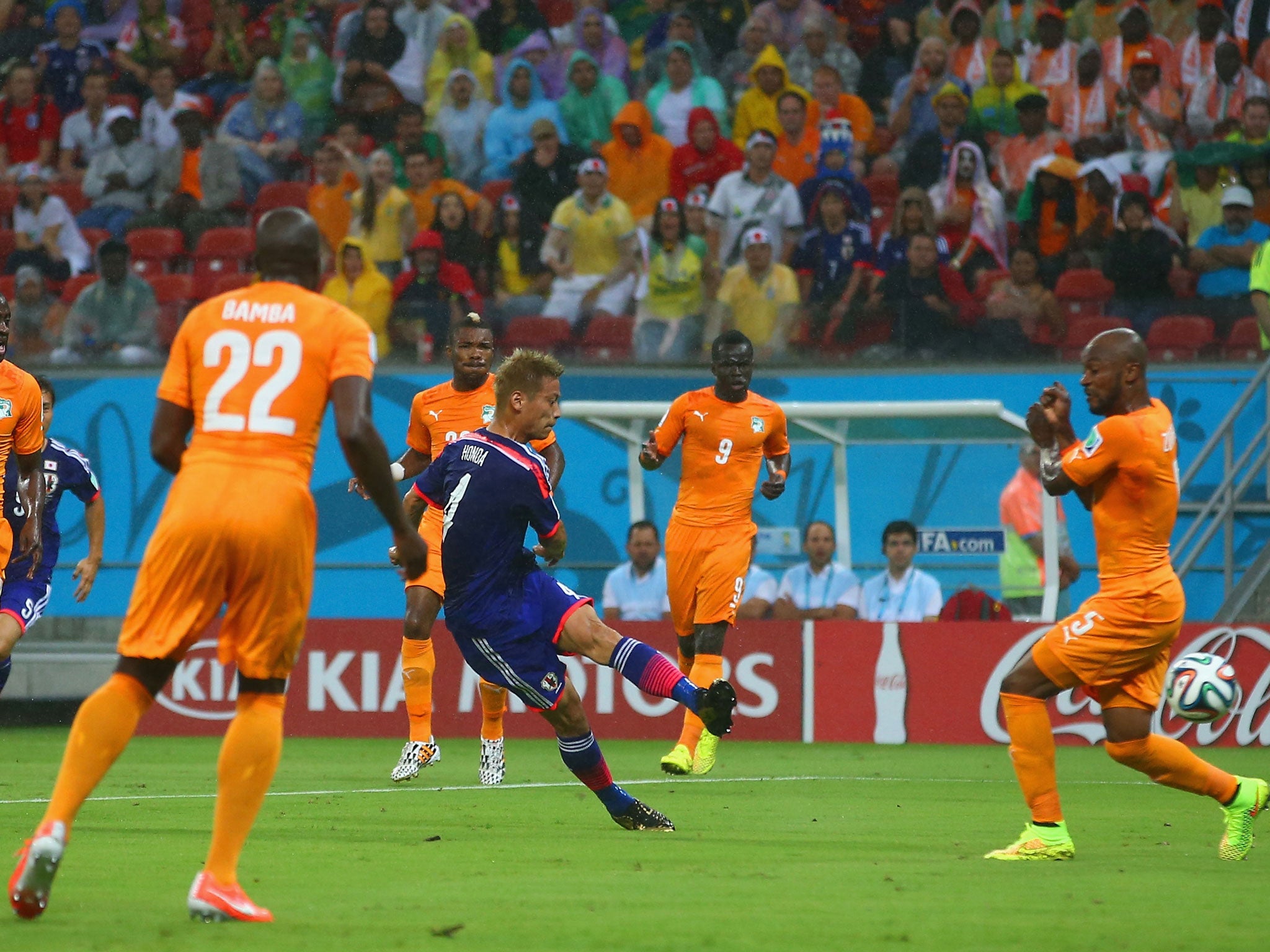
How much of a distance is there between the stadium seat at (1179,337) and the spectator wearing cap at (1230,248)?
0.32 meters

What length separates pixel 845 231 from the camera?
54.1 feet

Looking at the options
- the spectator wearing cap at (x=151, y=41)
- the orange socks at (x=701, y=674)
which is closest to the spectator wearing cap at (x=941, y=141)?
the orange socks at (x=701, y=674)

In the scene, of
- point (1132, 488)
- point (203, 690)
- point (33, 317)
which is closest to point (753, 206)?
point (203, 690)

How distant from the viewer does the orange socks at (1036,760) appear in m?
7.01

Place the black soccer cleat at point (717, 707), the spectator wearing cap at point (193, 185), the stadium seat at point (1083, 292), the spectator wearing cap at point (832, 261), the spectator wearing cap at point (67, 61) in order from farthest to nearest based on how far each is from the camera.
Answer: the spectator wearing cap at point (67, 61) → the spectator wearing cap at point (193, 185) → the spectator wearing cap at point (832, 261) → the stadium seat at point (1083, 292) → the black soccer cleat at point (717, 707)

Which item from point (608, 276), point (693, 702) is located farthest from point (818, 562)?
point (693, 702)

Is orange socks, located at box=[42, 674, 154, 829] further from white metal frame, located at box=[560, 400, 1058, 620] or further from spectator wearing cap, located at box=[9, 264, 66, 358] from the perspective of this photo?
spectator wearing cap, located at box=[9, 264, 66, 358]

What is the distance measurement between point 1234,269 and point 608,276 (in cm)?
569

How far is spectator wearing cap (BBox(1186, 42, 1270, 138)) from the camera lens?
→ 56.0 feet

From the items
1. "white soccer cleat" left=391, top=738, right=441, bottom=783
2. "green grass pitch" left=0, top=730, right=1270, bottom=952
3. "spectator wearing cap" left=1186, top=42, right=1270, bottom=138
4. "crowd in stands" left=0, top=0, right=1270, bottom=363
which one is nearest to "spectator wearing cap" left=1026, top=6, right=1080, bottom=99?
"crowd in stands" left=0, top=0, right=1270, bottom=363

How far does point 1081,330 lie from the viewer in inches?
605

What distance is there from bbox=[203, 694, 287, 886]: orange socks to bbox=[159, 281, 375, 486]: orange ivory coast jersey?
2.41 feet

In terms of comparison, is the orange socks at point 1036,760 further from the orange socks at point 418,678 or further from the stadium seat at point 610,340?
the stadium seat at point 610,340

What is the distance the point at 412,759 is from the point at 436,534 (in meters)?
1.42
